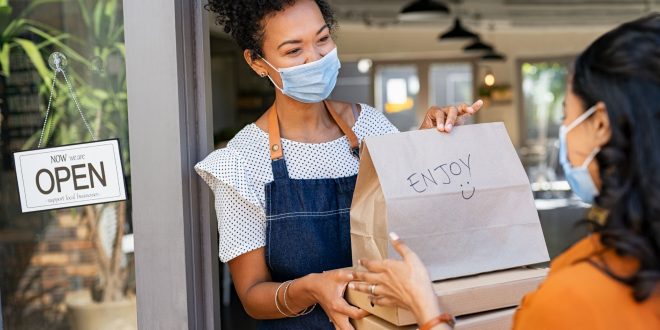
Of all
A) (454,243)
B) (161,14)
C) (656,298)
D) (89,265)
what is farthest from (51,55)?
(656,298)

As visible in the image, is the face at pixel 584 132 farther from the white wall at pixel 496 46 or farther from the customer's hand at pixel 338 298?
the white wall at pixel 496 46

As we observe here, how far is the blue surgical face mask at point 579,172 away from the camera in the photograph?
1.11 metres

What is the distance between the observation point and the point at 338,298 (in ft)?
4.81

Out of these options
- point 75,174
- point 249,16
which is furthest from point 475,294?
point 75,174

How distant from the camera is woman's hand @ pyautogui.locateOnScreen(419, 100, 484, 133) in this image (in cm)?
148

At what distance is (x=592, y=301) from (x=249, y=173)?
0.83 meters

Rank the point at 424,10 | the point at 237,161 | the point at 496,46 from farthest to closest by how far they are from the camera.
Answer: the point at 496,46 → the point at 424,10 → the point at 237,161

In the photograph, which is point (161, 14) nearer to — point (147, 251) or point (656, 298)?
point (147, 251)

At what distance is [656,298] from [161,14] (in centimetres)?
119

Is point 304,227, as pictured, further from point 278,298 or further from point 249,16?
point 249,16

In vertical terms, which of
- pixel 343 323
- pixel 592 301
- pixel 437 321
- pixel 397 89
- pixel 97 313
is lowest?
pixel 397 89

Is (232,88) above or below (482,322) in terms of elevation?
below

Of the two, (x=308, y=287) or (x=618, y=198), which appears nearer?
(x=618, y=198)

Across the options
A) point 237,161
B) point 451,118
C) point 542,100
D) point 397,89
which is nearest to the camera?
point 451,118
